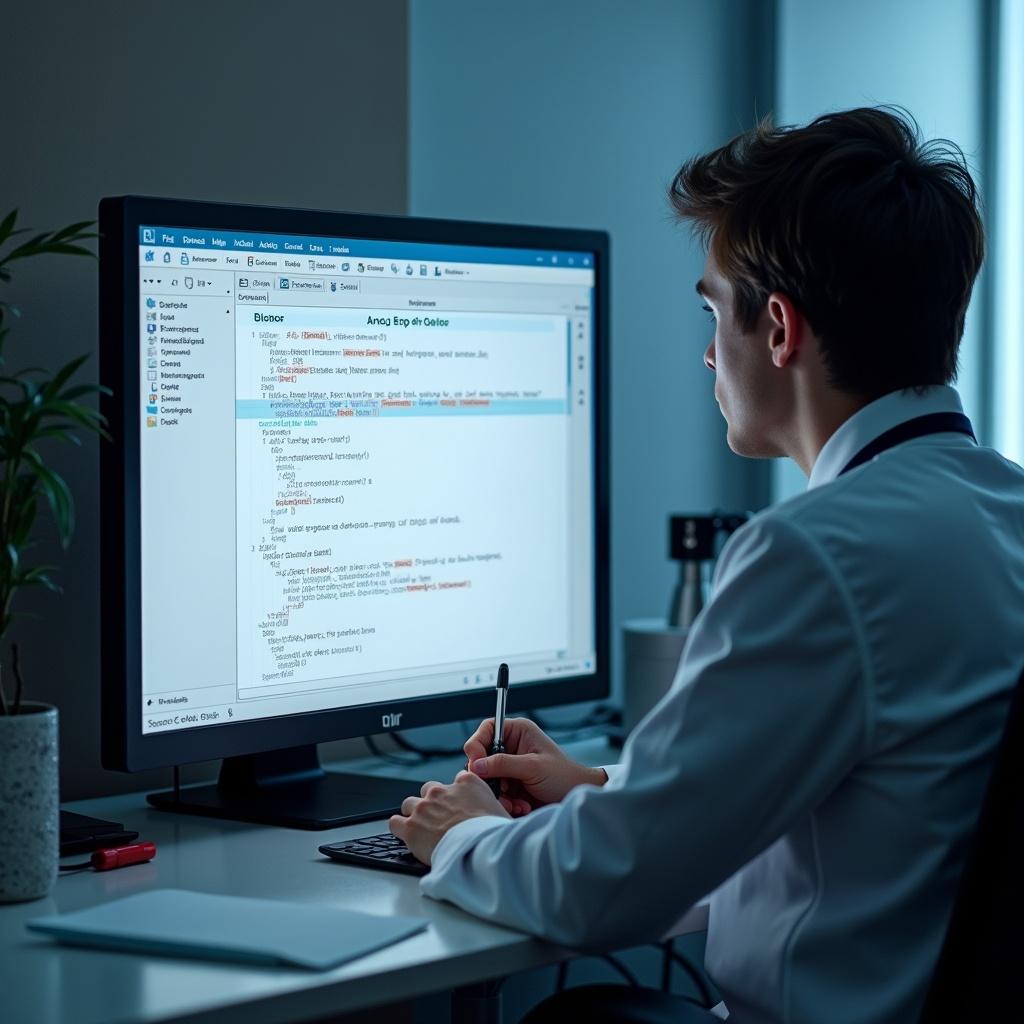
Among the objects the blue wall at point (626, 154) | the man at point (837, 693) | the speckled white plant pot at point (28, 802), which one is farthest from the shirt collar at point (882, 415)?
the blue wall at point (626, 154)

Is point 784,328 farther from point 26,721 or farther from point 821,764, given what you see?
point 26,721

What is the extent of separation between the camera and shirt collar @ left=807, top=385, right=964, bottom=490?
3.73ft

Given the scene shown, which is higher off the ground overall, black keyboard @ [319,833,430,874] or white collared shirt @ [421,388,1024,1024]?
white collared shirt @ [421,388,1024,1024]

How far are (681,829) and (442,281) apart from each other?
742 mm

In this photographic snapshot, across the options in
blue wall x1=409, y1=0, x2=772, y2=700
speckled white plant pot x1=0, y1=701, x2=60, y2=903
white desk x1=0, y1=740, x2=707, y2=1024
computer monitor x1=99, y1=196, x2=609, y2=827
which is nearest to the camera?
white desk x1=0, y1=740, x2=707, y2=1024

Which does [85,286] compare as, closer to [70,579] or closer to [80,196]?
[80,196]

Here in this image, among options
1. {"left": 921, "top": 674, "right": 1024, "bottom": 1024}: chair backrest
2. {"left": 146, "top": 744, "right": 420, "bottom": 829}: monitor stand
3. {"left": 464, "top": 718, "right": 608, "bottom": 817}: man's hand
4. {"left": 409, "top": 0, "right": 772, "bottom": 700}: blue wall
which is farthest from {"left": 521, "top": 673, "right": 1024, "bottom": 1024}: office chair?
{"left": 409, "top": 0, "right": 772, "bottom": 700}: blue wall

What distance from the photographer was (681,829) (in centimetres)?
96

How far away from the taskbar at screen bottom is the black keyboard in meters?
0.18

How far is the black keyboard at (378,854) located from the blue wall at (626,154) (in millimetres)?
882

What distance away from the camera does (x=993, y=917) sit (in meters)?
0.92

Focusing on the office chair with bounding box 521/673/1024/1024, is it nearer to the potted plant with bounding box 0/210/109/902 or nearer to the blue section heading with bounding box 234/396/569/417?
the potted plant with bounding box 0/210/109/902

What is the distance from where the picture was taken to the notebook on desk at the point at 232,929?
947 millimetres

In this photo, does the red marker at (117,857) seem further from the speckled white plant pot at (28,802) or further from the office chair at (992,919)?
the office chair at (992,919)
